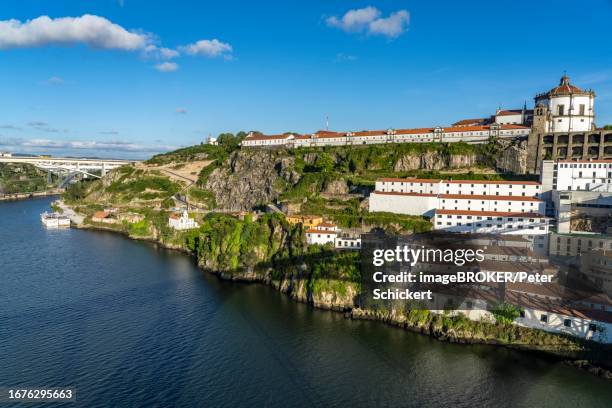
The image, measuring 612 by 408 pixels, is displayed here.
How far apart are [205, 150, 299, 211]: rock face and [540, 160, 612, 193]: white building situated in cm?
1879

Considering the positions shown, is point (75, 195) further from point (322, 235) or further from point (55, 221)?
point (322, 235)

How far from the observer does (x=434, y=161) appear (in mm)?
32531

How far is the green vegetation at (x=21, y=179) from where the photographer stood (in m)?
67.1

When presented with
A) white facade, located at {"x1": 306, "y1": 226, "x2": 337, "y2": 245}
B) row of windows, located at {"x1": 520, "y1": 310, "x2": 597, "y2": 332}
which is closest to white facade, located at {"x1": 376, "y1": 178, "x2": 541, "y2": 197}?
white facade, located at {"x1": 306, "y1": 226, "x2": 337, "y2": 245}

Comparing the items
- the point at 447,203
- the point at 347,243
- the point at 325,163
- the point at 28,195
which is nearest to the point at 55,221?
the point at 325,163

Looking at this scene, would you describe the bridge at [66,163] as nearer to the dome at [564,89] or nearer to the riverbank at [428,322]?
the riverbank at [428,322]

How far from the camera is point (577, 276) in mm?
17312

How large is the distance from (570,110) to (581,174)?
364 inches

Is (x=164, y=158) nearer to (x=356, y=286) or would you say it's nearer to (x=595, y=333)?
(x=356, y=286)

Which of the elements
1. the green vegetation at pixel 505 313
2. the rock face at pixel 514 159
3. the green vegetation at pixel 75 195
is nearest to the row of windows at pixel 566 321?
the green vegetation at pixel 505 313

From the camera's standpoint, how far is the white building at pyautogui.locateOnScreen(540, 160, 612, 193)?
23.3 metres

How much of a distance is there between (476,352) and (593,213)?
37.8ft

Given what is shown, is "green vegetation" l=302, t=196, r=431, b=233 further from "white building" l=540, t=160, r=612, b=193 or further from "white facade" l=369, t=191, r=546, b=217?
"white building" l=540, t=160, r=612, b=193

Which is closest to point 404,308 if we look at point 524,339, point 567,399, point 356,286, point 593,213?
point 356,286
